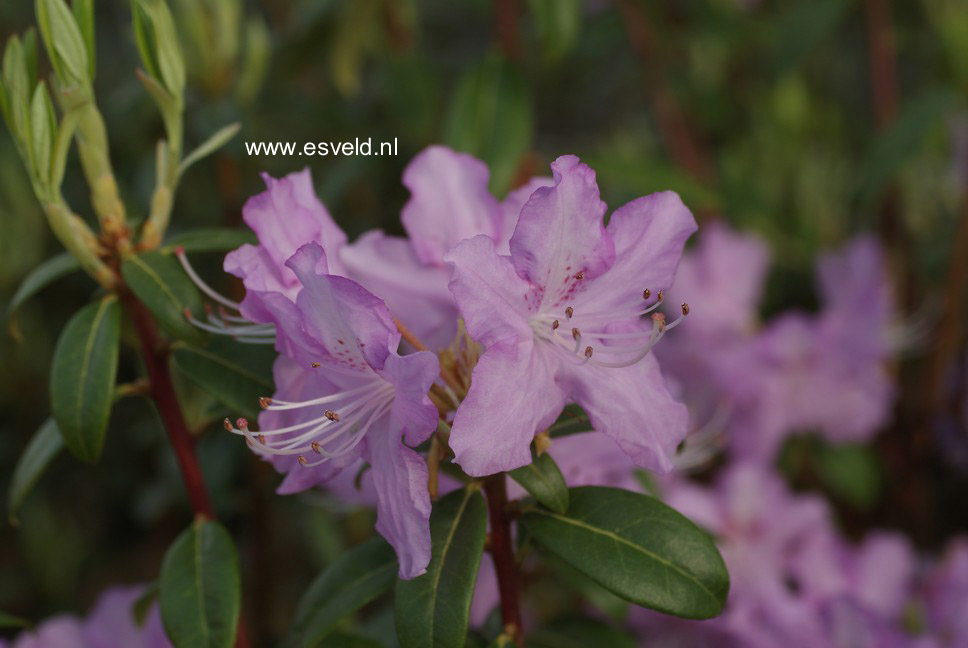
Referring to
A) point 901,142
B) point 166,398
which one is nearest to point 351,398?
point 166,398

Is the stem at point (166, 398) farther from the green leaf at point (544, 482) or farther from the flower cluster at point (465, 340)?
the green leaf at point (544, 482)

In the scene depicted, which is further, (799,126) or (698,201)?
(799,126)

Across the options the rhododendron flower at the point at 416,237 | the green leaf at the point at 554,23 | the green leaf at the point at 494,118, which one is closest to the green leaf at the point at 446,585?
the rhododendron flower at the point at 416,237

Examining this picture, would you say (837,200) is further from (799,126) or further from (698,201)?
(698,201)

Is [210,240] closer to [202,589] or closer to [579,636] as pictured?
[202,589]

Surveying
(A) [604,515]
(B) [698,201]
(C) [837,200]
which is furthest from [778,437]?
(A) [604,515]
